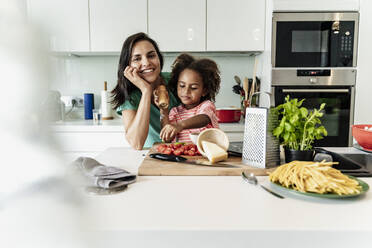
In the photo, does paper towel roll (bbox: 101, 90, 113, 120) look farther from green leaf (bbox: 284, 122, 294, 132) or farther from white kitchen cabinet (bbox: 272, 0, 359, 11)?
green leaf (bbox: 284, 122, 294, 132)

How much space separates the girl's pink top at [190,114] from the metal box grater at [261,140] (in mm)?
703

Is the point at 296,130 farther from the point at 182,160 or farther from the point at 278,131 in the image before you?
the point at 182,160

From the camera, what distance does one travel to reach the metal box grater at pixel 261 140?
3.10ft

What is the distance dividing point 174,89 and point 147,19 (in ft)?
2.74

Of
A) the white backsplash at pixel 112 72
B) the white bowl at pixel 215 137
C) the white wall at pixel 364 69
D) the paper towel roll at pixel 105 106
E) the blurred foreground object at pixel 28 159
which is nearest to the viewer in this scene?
the blurred foreground object at pixel 28 159

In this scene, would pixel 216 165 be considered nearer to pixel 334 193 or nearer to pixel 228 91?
pixel 334 193

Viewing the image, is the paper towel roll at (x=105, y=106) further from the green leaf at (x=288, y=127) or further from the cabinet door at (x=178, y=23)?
the green leaf at (x=288, y=127)

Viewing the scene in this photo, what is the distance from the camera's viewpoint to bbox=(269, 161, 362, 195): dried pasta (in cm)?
69

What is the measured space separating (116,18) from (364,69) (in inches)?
77.7

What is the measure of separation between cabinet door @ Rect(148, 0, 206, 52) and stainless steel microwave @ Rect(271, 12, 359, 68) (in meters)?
0.59

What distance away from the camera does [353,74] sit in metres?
2.25

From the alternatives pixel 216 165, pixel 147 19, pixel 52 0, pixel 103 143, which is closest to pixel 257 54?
pixel 147 19

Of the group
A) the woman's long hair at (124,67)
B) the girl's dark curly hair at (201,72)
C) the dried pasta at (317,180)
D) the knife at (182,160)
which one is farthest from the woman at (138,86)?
the dried pasta at (317,180)

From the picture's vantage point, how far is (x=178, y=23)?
240 cm
